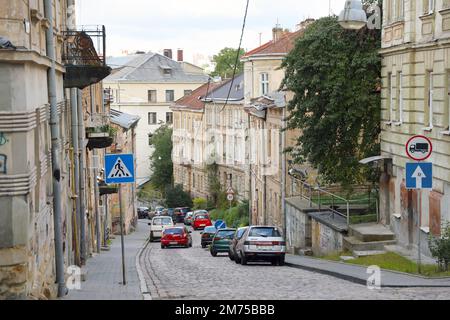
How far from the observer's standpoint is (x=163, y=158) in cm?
9719

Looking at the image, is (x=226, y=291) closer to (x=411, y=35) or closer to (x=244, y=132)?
(x=411, y=35)

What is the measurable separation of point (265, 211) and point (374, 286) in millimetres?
36087

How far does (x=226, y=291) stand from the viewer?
17031mm

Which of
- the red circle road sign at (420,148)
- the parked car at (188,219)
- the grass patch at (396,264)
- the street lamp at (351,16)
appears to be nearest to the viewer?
the red circle road sign at (420,148)

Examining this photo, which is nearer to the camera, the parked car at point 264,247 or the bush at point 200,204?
the parked car at point 264,247

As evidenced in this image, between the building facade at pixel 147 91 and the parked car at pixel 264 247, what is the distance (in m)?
78.2

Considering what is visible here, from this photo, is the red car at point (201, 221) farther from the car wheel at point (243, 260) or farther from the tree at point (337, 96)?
the car wheel at point (243, 260)

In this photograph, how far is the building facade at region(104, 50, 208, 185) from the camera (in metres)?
107

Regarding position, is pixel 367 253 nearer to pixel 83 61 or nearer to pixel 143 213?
pixel 83 61

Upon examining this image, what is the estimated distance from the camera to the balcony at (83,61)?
21688mm

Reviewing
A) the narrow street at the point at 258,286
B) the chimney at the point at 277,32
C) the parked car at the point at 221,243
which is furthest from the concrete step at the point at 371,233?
the chimney at the point at 277,32

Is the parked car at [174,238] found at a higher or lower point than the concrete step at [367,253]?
lower

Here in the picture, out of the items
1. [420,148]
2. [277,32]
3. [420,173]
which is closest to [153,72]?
[277,32]

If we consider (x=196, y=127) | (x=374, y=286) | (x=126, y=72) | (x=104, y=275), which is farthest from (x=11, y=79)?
(x=126, y=72)
